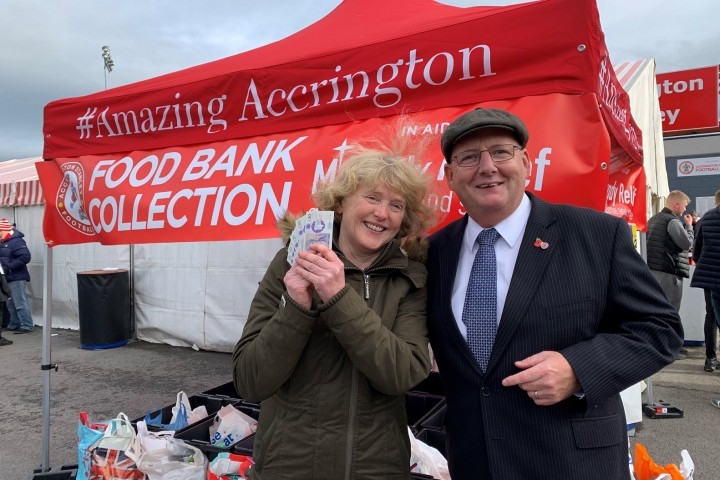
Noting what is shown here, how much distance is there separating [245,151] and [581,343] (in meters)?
1.93

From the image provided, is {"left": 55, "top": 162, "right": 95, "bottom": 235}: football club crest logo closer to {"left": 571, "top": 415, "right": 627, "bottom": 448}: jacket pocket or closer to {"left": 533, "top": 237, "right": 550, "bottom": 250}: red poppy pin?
{"left": 533, "top": 237, "right": 550, "bottom": 250}: red poppy pin

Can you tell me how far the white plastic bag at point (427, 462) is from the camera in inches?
87.9

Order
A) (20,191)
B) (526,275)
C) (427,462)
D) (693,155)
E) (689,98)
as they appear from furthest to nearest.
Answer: (693,155) < (689,98) < (20,191) < (427,462) < (526,275)

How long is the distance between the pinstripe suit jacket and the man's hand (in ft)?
0.09

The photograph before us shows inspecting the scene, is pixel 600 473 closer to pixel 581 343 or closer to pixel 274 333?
pixel 581 343

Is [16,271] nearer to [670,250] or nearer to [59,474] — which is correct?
[59,474]

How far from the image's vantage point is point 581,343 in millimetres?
1315

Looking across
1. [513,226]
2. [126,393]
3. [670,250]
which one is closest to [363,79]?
[513,226]

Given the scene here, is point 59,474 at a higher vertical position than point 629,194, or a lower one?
lower

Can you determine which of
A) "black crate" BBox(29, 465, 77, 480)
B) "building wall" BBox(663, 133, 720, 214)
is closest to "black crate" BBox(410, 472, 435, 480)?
"black crate" BBox(29, 465, 77, 480)

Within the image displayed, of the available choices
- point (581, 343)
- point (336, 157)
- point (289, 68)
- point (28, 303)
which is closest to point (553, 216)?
point (581, 343)

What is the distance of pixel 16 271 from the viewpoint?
8.95 m

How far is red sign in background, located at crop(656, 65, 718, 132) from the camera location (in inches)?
420

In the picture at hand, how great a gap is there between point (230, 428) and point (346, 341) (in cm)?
175
